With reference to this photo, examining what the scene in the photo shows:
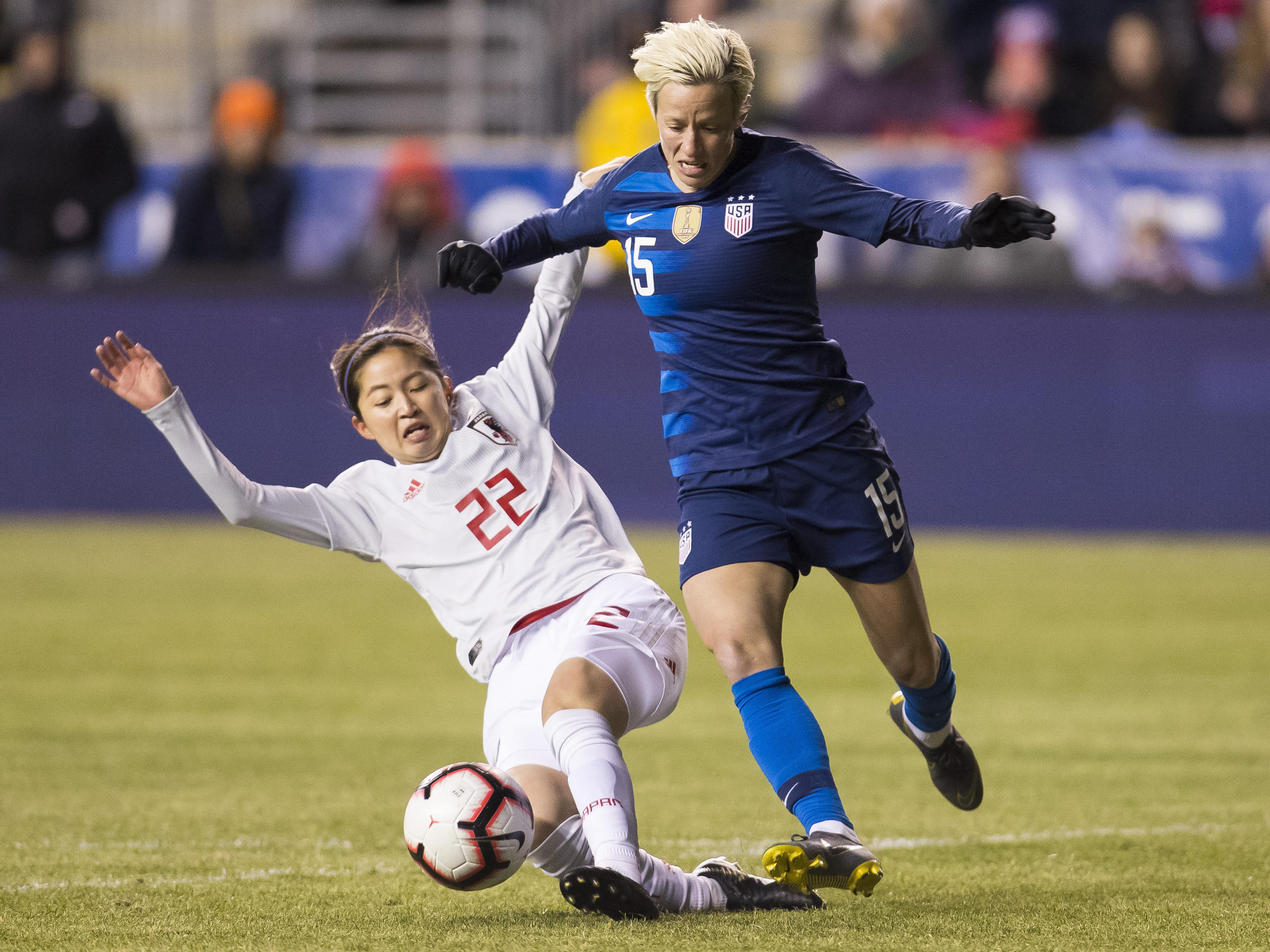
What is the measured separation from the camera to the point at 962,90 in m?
15.2

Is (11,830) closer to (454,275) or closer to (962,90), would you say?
(454,275)

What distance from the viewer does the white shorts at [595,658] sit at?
4.51m

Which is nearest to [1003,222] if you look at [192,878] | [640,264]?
[640,264]

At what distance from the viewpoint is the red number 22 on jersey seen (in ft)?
15.5

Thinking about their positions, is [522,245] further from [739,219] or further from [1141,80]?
[1141,80]

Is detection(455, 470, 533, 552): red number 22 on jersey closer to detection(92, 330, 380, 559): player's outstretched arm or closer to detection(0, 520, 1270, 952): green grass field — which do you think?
detection(92, 330, 380, 559): player's outstretched arm

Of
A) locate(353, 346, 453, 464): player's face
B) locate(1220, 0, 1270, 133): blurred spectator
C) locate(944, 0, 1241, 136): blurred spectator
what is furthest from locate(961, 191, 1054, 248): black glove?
locate(1220, 0, 1270, 133): blurred spectator

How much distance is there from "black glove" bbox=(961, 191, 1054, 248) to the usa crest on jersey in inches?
23.4

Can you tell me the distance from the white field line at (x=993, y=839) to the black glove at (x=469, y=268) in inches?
67.9

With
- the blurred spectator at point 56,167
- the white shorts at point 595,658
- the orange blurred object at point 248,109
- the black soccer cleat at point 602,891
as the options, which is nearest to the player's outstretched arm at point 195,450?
the white shorts at point 595,658

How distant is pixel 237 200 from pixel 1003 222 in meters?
10.4

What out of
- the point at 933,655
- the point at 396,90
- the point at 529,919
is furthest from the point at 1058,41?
the point at 529,919

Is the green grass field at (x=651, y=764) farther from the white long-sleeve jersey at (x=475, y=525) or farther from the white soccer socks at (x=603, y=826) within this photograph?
the white long-sleeve jersey at (x=475, y=525)

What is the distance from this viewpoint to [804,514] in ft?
15.0
